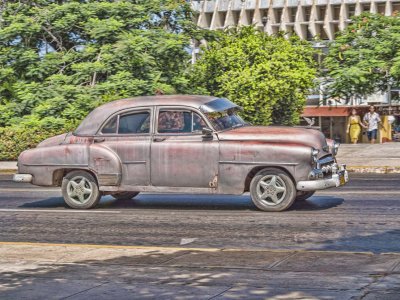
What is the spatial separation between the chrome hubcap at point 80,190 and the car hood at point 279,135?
2.41m

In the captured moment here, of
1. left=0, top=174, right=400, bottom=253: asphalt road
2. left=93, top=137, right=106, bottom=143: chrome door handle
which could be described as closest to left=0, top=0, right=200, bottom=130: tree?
left=0, top=174, right=400, bottom=253: asphalt road

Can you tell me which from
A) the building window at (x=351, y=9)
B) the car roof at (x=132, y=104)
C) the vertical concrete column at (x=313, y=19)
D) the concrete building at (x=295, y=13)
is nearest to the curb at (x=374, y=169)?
the car roof at (x=132, y=104)

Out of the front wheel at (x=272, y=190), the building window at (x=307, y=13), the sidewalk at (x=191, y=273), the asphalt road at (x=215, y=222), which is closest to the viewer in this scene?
the sidewalk at (x=191, y=273)

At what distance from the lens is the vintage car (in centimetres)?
1417

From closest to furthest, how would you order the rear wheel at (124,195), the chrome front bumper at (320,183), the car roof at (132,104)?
1. the chrome front bumper at (320,183)
2. the car roof at (132,104)
3. the rear wheel at (124,195)

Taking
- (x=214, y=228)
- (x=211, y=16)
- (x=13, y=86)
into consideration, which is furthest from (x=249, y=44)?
(x=211, y=16)

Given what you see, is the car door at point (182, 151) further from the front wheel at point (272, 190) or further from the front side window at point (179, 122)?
the front wheel at point (272, 190)

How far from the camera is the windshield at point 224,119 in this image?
14711 mm

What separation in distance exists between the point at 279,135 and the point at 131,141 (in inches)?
92.5

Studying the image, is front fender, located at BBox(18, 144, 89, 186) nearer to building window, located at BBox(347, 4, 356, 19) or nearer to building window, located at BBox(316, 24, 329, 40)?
building window, located at BBox(347, 4, 356, 19)

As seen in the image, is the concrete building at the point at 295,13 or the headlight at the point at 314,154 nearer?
the headlight at the point at 314,154

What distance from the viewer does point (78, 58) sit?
33312mm

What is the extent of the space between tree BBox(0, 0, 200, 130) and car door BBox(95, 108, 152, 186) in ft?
51.2

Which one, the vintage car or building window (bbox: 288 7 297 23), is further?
building window (bbox: 288 7 297 23)
